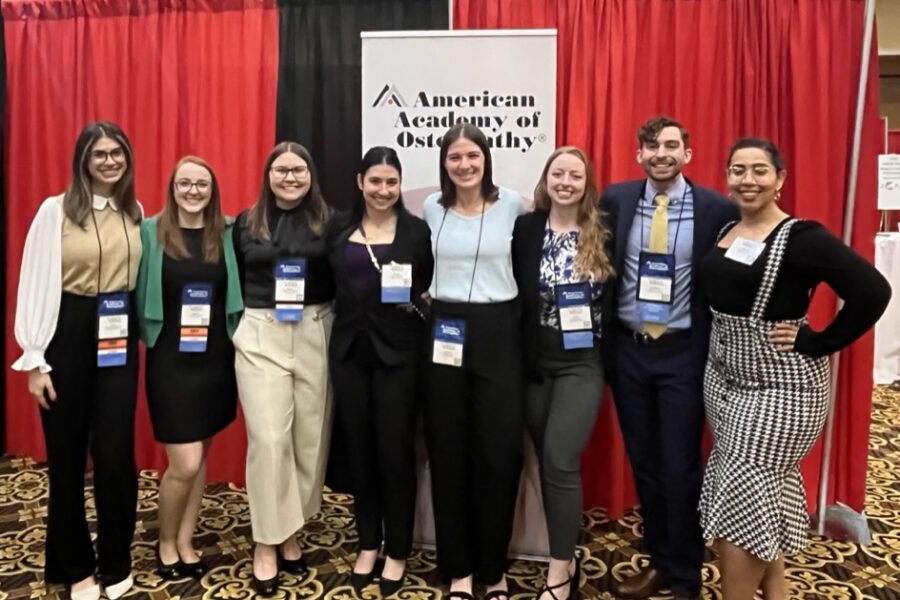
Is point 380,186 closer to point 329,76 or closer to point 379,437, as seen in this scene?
point 379,437

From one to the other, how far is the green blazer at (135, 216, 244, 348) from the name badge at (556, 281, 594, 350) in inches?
Result: 46.3

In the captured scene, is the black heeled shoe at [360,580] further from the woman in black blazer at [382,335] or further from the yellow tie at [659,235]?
the yellow tie at [659,235]

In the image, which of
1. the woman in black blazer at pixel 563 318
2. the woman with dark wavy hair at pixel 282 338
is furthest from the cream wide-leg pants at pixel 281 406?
the woman in black blazer at pixel 563 318

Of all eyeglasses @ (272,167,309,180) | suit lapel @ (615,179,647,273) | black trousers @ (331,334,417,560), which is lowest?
black trousers @ (331,334,417,560)

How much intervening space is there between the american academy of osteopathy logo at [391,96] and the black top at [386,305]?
2.29ft

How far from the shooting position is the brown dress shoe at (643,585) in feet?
8.28

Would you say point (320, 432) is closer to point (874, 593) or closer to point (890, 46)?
point (874, 593)

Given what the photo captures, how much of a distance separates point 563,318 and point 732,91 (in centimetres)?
161

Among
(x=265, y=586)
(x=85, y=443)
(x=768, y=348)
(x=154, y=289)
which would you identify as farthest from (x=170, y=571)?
(x=768, y=348)

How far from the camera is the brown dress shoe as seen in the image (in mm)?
2523

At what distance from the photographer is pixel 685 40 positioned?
3115mm

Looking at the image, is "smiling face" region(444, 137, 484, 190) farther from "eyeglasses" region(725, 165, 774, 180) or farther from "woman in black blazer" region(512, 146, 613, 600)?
"eyeglasses" region(725, 165, 774, 180)

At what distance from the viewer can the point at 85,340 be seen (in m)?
2.34

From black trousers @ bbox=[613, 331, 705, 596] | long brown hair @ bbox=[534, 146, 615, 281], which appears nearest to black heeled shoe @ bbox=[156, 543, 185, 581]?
black trousers @ bbox=[613, 331, 705, 596]
